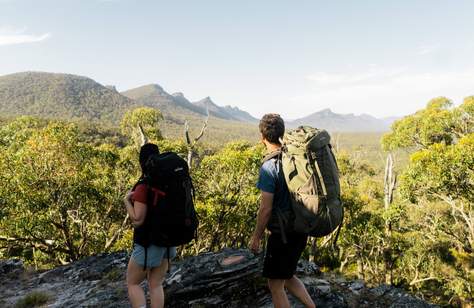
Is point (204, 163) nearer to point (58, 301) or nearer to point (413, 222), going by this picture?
point (58, 301)

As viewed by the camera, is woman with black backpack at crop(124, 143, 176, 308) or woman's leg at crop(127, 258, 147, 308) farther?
woman's leg at crop(127, 258, 147, 308)

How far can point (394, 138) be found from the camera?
22.9 metres

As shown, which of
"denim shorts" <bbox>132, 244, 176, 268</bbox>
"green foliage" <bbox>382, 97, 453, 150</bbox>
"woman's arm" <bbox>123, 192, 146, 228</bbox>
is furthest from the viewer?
"green foliage" <bbox>382, 97, 453, 150</bbox>

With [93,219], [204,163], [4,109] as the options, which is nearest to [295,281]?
Answer: [204,163]

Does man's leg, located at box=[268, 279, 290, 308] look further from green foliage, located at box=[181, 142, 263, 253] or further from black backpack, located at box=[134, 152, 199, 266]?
green foliage, located at box=[181, 142, 263, 253]

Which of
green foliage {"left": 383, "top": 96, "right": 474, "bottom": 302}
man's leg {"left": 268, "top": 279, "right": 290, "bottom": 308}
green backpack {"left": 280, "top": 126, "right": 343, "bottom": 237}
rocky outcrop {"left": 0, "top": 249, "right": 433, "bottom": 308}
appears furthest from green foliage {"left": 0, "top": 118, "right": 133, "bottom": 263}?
green foliage {"left": 383, "top": 96, "right": 474, "bottom": 302}

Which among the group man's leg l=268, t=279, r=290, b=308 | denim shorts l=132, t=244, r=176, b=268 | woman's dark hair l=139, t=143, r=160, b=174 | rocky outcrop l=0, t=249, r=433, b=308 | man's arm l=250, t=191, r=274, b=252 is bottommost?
rocky outcrop l=0, t=249, r=433, b=308

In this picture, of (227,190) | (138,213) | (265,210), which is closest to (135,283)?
(138,213)

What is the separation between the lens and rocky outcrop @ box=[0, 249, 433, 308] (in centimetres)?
658

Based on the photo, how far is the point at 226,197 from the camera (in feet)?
57.2

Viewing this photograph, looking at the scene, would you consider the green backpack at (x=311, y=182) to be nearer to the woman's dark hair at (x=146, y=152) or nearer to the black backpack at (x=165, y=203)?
the black backpack at (x=165, y=203)

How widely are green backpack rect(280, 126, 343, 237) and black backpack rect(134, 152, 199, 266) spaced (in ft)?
3.91

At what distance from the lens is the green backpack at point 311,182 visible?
3.76 metres

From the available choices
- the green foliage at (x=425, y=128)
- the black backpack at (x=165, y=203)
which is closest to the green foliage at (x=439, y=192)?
the green foliage at (x=425, y=128)
